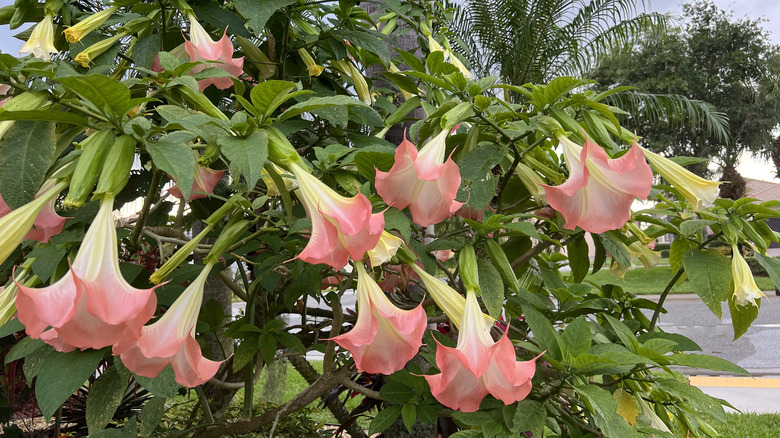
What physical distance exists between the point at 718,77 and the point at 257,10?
1729 cm

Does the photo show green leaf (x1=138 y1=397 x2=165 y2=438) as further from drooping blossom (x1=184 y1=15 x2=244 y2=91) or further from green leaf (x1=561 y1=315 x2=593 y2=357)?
green leaf (x1=561 y1=315 x2=593 y2=357)

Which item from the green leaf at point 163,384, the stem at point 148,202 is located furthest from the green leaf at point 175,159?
the green leaf at point 163,384

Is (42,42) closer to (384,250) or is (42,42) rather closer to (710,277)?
(384,250)

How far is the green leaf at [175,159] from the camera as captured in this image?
47 cm

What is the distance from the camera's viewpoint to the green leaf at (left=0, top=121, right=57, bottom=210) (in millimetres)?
500

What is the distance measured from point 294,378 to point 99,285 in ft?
13.1

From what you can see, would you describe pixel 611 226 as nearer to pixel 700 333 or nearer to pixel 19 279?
pixel 19 279

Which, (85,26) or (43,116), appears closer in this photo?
(43,116)

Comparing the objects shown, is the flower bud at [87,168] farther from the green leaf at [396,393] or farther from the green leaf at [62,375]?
the green leaf at [396,393]

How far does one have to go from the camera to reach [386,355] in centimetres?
62

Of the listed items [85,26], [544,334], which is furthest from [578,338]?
[85,26]

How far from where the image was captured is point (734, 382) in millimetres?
4258

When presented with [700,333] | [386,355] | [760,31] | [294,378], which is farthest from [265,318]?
[760,31]

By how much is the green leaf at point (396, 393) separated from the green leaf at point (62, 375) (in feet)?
1.38
